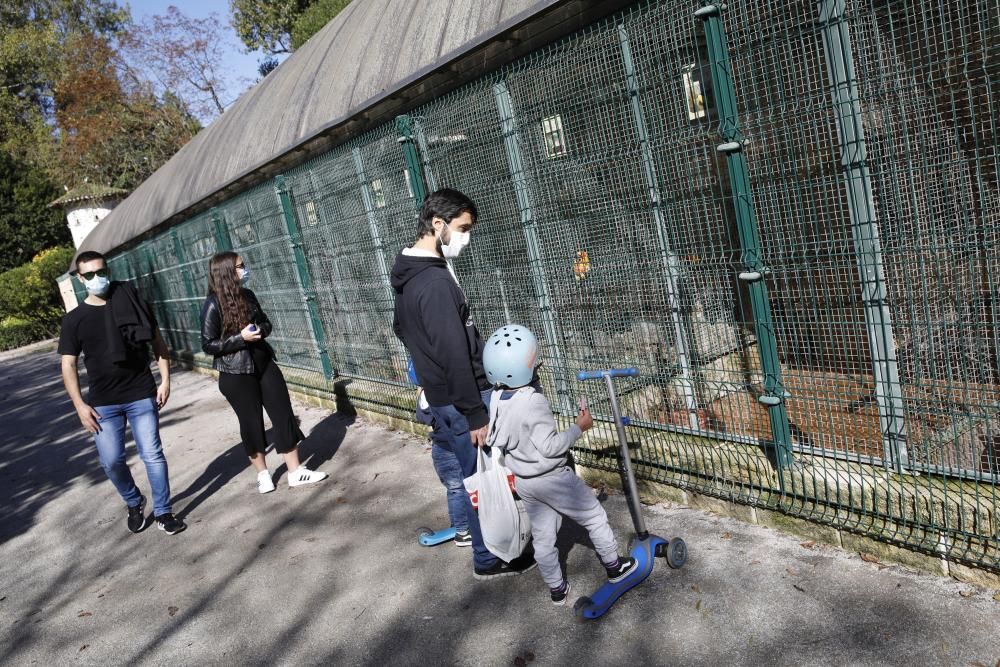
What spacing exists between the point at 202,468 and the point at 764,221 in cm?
562

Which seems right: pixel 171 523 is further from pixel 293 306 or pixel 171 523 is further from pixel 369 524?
pixel 293 306

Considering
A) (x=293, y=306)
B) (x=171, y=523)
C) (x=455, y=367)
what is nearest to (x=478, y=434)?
(x=455, y=367)

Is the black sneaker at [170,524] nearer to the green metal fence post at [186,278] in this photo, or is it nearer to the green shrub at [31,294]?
the green metal fence post at [186,278]

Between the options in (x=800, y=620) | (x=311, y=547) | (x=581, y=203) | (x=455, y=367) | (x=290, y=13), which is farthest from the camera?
(x=290, y=13)

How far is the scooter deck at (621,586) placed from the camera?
3172mm

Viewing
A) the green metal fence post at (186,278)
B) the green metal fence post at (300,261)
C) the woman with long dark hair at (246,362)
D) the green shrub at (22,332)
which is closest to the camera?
the woman with long dark hair at (246,362)

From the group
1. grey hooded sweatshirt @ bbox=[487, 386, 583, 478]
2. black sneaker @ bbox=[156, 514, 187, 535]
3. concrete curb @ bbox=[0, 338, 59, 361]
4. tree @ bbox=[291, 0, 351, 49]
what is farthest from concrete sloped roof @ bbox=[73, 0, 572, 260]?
concrete curb @ bbox=[0, 338, 59, 361]

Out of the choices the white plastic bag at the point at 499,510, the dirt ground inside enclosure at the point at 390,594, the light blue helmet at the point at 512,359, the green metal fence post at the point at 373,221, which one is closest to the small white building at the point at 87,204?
the dirt ground inside enclosure at the point at 390,594

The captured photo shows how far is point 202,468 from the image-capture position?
6.89 meters

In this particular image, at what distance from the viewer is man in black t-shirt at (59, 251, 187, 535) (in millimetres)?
4871

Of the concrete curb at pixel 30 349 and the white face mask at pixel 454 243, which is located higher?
the white face mask at pixel 454 243

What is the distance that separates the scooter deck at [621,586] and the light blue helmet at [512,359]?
1000mm

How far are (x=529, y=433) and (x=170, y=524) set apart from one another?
11.1 feet

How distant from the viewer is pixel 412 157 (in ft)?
17.7
